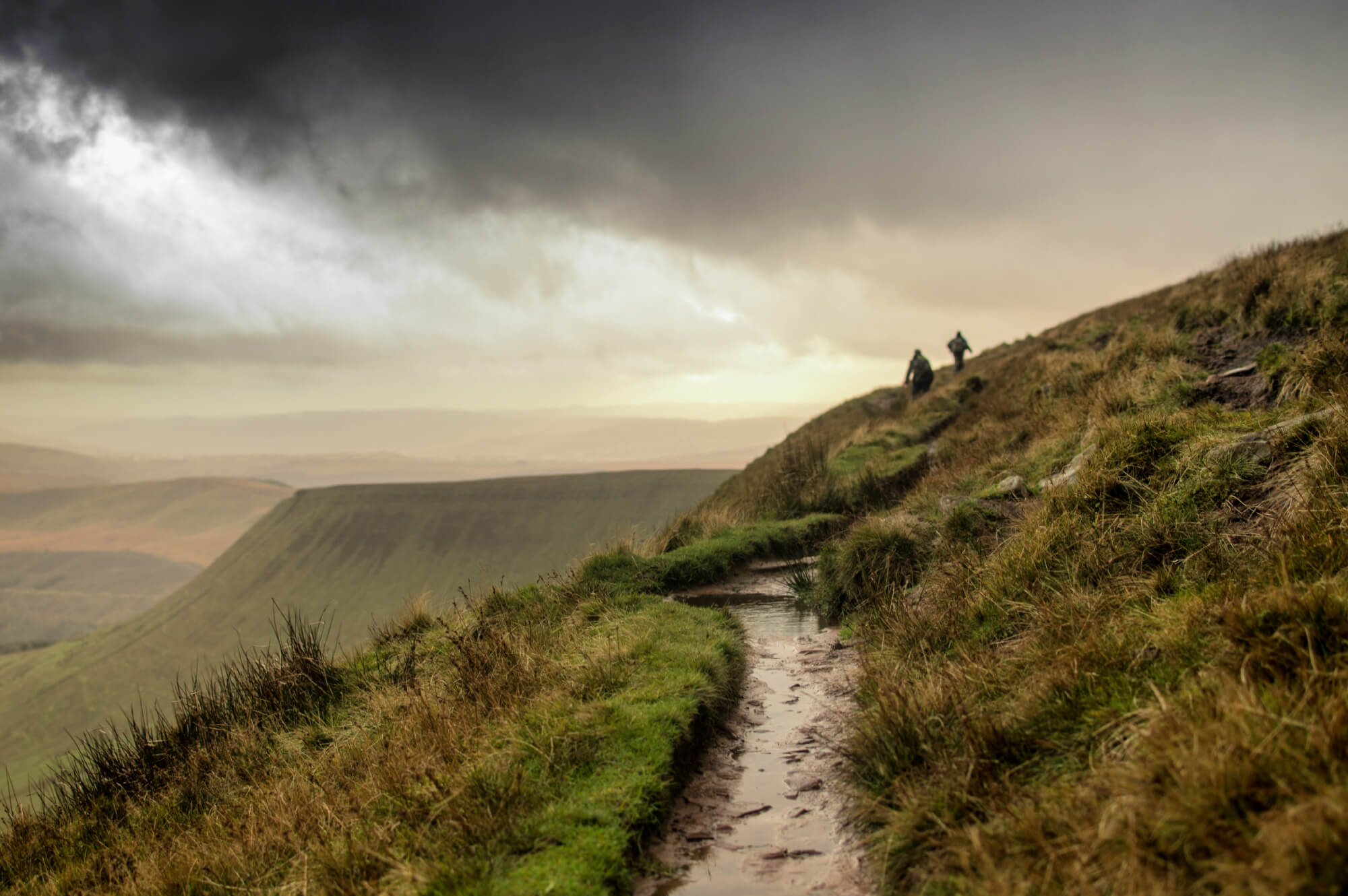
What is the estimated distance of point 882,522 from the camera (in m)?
9.46

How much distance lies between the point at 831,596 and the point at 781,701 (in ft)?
10.2

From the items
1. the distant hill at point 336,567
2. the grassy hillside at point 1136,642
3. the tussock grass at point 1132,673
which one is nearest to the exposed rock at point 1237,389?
the grassy hillside at point 1136,642

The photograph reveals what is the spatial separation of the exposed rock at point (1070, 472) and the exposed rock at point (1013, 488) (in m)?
0.19

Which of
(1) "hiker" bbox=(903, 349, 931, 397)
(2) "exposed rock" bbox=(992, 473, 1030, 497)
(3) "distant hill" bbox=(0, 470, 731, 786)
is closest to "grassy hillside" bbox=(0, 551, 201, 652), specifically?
(3) "distant hill" bbox=(0, 470, 731, 786)

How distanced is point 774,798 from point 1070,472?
5690 millimetres

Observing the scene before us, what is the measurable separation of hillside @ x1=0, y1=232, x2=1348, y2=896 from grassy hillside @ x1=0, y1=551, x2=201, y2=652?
120889mm

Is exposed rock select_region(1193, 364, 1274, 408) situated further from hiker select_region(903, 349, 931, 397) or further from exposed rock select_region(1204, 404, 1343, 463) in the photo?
hiker select_region(903, 349, 931, 397)

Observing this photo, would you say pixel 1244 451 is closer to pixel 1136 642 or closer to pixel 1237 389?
pixel 1136 642

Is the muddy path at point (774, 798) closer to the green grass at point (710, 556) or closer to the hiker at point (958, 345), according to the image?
the green grass at point (710, 556)

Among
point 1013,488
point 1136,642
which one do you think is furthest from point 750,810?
point 1013,488

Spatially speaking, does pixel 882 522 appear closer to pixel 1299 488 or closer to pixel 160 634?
pixel 1299 488

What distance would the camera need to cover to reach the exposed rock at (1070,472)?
7.71 m

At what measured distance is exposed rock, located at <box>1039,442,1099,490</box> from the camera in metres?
7.71

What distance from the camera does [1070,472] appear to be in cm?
835
